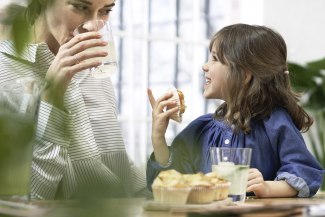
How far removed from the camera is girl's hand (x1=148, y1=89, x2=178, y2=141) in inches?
73.3

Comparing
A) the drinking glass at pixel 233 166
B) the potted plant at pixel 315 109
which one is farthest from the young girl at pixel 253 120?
the potted plant at pixel 315 109

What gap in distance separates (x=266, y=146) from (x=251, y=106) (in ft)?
0.56

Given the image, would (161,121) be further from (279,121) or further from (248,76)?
(248,76)

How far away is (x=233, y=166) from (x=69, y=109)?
1.13m

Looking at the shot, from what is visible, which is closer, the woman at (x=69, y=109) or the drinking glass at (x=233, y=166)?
the woman at (x=69, y=109)

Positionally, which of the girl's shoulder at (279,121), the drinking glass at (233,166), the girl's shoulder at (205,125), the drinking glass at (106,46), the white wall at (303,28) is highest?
the white wall at (303,28)

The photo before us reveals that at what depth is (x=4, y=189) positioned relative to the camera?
0.75 feet

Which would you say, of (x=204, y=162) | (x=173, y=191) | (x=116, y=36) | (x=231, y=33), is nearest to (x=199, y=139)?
(x=204, y=162)

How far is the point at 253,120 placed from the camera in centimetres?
201

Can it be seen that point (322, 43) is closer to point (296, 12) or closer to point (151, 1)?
point (296, 12)

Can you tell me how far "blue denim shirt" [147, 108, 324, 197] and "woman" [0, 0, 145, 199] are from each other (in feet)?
0.75

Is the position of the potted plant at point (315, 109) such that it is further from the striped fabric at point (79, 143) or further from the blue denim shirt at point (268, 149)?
the striped fabric at point (79, 143)

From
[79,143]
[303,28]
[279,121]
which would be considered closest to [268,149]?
[279,121]

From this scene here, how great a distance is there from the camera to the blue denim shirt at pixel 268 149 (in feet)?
5.76
